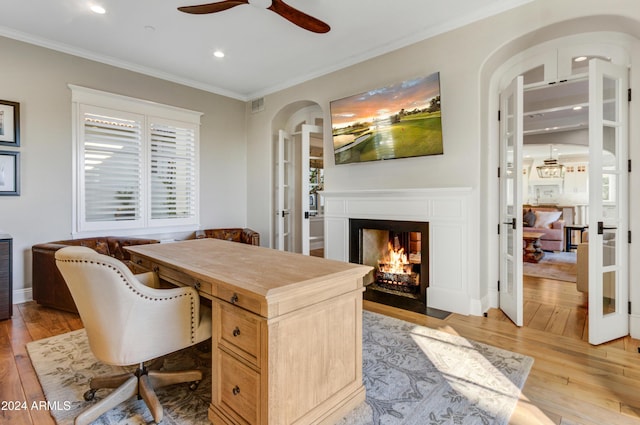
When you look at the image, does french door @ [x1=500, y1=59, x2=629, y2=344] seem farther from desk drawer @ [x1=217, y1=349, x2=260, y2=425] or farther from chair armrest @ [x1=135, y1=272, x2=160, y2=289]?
chair armrest @ [x1=135, y1=272, x2=160, y2=289]

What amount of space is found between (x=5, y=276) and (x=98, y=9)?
2.70 metres

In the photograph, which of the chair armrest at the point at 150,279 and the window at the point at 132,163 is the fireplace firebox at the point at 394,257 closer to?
the chair armrest at the point at 150,279

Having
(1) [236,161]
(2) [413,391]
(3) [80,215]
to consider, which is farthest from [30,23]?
(2) [413,391]

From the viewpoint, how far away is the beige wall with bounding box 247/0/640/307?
2721 millimetres

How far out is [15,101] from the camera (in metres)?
3.60

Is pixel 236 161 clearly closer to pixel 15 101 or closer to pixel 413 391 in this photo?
pixel 15 101

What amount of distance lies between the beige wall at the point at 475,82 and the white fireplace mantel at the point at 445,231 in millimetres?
82

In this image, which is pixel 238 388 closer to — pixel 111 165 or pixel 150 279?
pixel 150 279

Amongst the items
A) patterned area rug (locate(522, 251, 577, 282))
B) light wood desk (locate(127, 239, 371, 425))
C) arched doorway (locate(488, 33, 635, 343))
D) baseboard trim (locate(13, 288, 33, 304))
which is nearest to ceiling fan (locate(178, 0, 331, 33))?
light wood desk (locate(127, 239, 371, 425))

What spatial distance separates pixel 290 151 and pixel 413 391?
435 centimetres

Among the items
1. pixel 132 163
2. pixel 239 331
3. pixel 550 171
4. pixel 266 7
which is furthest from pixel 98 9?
pixel 550 171

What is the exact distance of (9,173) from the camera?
11.6 feet

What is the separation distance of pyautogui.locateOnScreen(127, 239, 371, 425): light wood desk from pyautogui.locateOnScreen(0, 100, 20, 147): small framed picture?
316 centimetres

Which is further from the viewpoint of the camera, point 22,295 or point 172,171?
point 172,171
